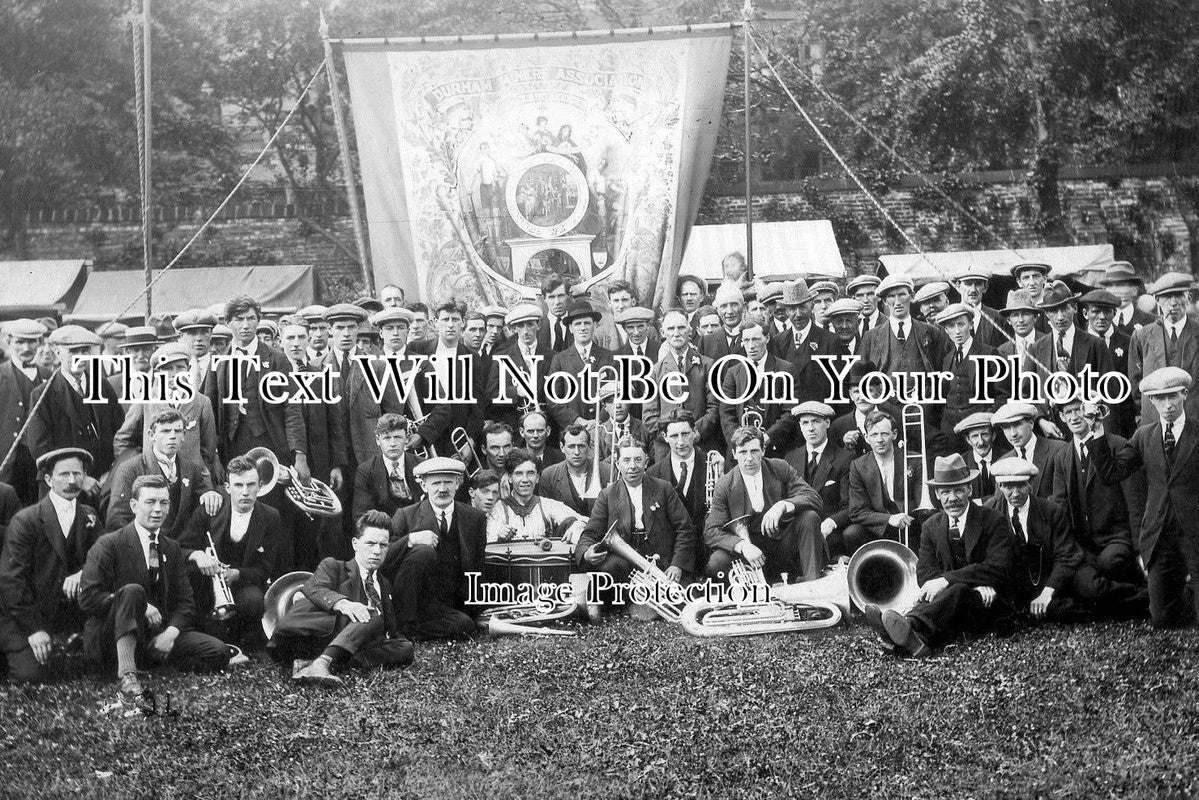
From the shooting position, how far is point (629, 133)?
809 cm

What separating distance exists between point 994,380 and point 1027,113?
6.07 ft

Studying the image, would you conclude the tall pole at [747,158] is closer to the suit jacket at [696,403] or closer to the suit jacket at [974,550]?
A: the suit jacket at [696,403]

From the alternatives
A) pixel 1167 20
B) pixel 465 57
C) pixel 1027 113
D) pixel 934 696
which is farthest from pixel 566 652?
pixel 1167 20

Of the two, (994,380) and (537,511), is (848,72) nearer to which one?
(994,380)

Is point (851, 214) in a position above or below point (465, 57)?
below

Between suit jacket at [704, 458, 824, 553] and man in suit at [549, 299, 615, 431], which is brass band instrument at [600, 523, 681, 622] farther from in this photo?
man in suit at [549, 299, 615, 431]

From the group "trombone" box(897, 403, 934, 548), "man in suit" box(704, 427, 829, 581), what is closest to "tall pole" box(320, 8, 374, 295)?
"man in suit" box(704, 427, 829, 581)

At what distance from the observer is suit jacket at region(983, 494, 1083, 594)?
749 cm

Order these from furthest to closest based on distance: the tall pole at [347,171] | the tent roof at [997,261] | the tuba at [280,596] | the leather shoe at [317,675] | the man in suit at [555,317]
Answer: the tall pole at [347,171] → the tent roof at [997,261] → the man in suit at [555,317] → the tuba at [280,596] → the leather shoe at [317,675]

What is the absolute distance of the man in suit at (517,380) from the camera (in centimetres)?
771

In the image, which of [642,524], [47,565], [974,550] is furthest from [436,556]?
[974,550]

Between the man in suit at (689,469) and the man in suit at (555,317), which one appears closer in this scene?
the man in suit at (689,469)

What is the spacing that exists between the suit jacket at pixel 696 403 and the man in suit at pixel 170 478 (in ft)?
8.41

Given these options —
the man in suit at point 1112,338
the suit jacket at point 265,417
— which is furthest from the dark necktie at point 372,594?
the man in suit at point 1112,338
